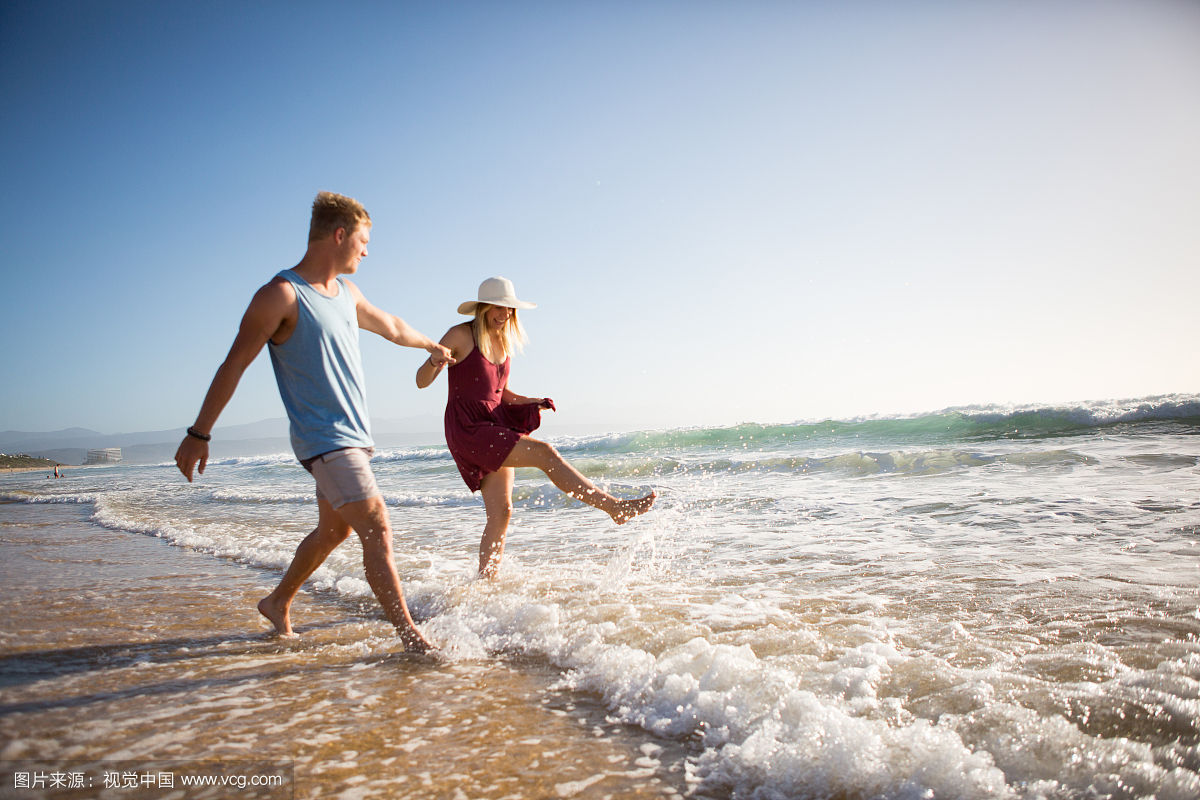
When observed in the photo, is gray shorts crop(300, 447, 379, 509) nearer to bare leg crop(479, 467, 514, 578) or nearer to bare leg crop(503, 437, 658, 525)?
bare leg crop(503, 437, 658, 525)

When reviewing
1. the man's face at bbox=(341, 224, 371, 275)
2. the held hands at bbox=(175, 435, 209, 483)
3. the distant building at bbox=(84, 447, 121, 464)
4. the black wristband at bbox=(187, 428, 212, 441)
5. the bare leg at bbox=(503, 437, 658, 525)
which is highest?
the man's face at bbox=(341, 224, 371, 275)

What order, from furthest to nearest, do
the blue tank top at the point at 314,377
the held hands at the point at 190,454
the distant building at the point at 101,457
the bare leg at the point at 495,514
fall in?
the distant building at the point at 101,457 < the bare leg at the point at 495,514 < the blue tank top at the point at 314,377 < the held hands at the point at 190,454

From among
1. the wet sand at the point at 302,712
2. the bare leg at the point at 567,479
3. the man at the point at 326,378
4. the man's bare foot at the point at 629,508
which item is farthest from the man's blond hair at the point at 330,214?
the man's bare foot at the point at 629,508

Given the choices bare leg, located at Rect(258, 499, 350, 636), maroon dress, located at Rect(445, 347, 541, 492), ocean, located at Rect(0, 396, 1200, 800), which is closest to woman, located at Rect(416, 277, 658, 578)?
maroon dress, located at Rect(445, 347, 541, 492)

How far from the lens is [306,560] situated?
330 cm

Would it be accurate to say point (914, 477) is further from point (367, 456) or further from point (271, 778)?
point (271, 778)

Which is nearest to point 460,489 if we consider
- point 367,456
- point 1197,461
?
point 367,456

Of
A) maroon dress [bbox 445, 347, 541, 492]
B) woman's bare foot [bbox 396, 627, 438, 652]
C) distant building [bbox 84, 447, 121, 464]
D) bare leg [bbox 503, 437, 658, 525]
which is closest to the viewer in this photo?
woman's bare foot [bbox 396, 627, 438, 652]

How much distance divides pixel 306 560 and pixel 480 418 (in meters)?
1.38

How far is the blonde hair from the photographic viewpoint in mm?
4195

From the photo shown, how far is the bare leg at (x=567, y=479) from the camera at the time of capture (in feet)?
12.8

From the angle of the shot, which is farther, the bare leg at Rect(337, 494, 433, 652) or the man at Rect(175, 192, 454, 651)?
the bare leg at Rect(337, 494, 433, 652)

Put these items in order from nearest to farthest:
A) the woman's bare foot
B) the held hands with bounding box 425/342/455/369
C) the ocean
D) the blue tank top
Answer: the ocean → the blue tank top → the woman's bare foot → the held hands with bounding box 425/342/455/369

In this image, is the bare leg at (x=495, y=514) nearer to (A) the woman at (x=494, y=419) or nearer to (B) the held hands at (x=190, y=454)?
(A) the woman at (x=494, y=419)
